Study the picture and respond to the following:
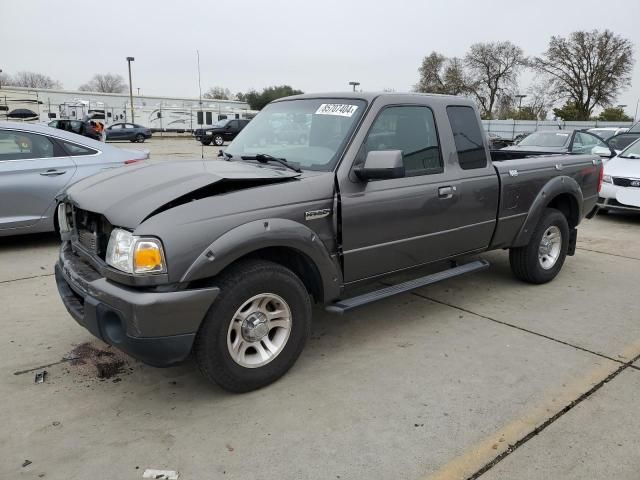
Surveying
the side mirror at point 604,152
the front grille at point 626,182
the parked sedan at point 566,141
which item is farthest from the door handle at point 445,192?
the parked sedan at point 566,141

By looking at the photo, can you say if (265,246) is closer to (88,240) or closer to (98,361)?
(88,240)

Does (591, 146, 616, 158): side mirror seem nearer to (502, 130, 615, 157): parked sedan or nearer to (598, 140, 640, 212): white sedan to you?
(502, 130, 615, 157): parked sedan

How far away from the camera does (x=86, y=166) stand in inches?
263

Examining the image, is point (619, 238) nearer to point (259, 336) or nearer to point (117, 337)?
point (259, 336)

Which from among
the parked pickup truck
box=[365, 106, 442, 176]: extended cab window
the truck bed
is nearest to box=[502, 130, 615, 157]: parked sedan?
the truck bed

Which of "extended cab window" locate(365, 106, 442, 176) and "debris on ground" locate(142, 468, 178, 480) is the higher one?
"extended cab window" locate(365, 106, 442, 176)

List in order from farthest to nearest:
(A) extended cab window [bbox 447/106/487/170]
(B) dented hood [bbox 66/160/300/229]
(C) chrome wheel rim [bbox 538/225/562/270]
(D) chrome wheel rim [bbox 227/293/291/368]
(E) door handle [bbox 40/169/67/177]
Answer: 1. (E) door handle [bbox 40/169/67/177]
2. (C) chrome wheel rim [bbox 538/225/562/270]
3. (A) extended cab window [bbox 447/106/487/170]
4. (D) chrome wheel rim [bbox 227/293/291/368]
5. (B) dented hood [bbox 66/160/300/229]

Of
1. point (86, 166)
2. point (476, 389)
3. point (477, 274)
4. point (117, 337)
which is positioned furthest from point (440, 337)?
point (86, 166)

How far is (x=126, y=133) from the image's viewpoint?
34.5 metres

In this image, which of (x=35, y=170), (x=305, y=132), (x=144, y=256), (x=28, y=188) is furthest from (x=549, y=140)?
(x=144, y=256)

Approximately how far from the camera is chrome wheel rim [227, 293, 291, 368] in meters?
3.11

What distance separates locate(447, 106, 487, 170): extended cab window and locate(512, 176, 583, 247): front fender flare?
848 millimetres

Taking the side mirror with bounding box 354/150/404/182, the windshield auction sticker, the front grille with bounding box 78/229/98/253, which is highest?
the windshield auction sticker

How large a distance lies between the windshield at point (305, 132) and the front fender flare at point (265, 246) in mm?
605
